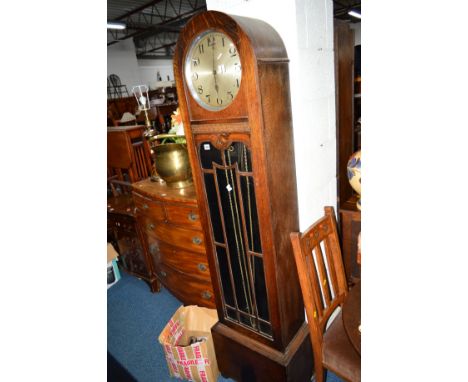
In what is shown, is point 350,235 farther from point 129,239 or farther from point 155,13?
point 155,13

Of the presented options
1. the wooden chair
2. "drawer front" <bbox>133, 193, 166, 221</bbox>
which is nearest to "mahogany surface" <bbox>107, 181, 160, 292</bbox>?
"drawer front" <bbox>133, 193, 166, 221</bbox>

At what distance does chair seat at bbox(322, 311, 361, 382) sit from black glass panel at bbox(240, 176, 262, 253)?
1.71 feet

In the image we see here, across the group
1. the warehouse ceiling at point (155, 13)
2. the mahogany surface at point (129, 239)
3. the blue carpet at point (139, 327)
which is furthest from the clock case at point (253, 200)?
the warehouse ceiling at point (155, 13)

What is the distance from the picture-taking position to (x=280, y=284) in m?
1.26

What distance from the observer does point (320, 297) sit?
4.27 feet

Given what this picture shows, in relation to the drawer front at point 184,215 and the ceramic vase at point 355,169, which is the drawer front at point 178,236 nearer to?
the drawer front at point 184,215

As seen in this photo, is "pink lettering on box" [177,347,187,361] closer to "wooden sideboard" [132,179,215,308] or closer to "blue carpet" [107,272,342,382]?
"blue carpet" [107,272,342,382]

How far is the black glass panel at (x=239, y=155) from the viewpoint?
112cm

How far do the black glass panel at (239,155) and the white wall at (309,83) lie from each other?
0.86ft

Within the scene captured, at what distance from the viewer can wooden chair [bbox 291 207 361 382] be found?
3.86 ft
